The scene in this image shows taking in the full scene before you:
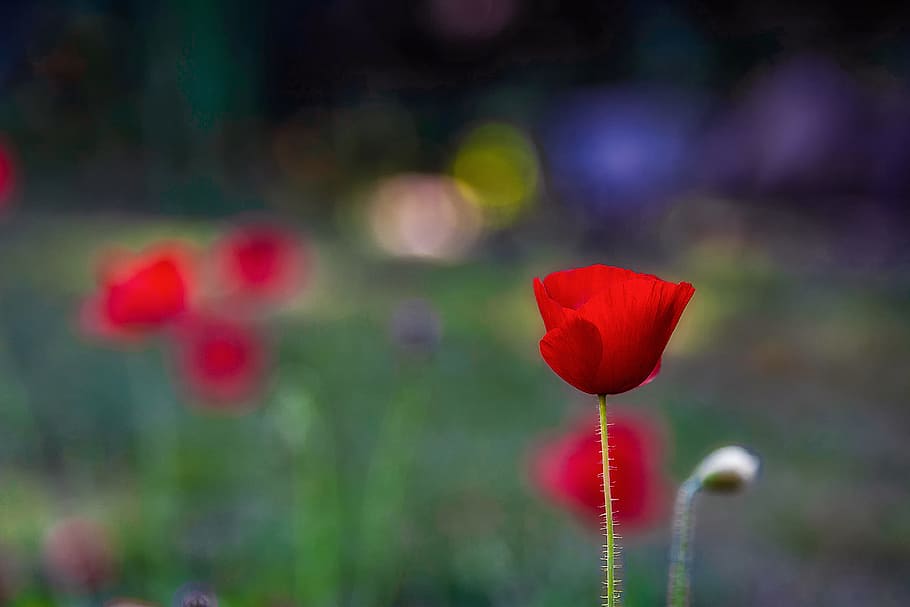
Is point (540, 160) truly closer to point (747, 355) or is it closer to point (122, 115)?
point (122, 115)

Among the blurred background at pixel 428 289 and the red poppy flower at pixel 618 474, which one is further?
the blurred background at pixel 428 289

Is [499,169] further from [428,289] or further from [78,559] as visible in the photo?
[78,559]

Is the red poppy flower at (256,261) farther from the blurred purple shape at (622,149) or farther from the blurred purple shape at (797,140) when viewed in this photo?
the blurred purple shape at (797,140)

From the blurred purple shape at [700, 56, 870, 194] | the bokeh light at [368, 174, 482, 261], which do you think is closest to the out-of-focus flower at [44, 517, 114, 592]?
the bokeh light at [368, 174, 482, 261]

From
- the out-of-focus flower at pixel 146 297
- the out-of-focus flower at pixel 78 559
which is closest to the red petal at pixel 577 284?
the out-of-focus flower at pixel 146 297

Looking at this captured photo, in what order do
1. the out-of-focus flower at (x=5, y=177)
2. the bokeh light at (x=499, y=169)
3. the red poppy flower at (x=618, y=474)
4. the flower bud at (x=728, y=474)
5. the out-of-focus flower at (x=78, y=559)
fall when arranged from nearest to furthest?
the flower bud at (x=728, y=474) < the red poppy flower at (x=618, y=474) < the out-of-focus flower at (x=78, y=559) < the out-of-focus flower at (x=5, y=177) < the bokeh light at (x=499, y=169)

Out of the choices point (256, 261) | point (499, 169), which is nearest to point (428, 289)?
point (499, 169)

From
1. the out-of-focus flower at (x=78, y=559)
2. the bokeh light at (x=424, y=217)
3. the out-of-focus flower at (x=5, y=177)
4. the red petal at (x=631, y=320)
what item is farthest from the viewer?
the bokeh light at (x=424, y=217)

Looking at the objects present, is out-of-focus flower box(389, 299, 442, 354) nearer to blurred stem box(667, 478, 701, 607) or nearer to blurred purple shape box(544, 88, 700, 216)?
blurred stem box(667, 478, 701, 607)
